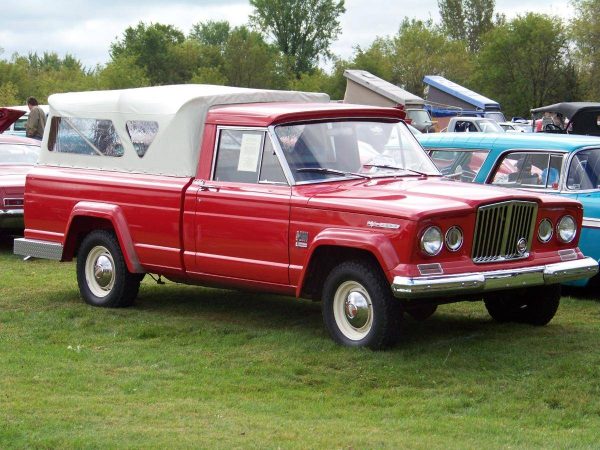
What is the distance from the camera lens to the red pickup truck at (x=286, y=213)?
8.09 m

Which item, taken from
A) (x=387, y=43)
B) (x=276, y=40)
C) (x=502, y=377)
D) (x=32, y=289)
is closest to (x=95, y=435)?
(x=502, y=377)

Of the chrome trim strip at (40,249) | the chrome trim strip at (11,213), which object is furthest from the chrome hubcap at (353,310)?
the chrome trim strip at (11,213)

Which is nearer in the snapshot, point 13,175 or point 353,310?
point 353,310

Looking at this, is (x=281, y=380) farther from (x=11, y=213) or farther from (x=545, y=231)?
(x=11, y=213)

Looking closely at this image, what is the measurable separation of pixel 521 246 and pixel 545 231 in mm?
378

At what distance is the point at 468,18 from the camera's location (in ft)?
339

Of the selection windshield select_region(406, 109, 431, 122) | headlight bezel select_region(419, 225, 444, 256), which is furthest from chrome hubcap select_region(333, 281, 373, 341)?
windshield select_region(406, 109, 431, 122)

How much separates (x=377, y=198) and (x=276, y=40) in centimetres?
8237

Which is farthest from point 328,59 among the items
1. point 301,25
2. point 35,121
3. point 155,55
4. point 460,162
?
point 460,162

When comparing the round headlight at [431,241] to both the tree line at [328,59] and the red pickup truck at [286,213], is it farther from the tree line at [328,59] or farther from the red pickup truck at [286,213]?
the tree line at [328,59]

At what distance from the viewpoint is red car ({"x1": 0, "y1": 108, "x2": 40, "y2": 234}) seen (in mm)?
13961

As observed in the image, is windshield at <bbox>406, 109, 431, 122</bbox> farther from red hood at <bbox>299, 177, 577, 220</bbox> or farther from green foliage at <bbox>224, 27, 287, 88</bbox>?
green foliage at <bbox>224, 27, 287, 88</bbox>

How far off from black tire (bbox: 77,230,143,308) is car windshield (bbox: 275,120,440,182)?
6.75 feet

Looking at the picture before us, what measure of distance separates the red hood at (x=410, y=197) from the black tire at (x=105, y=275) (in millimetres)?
2257
